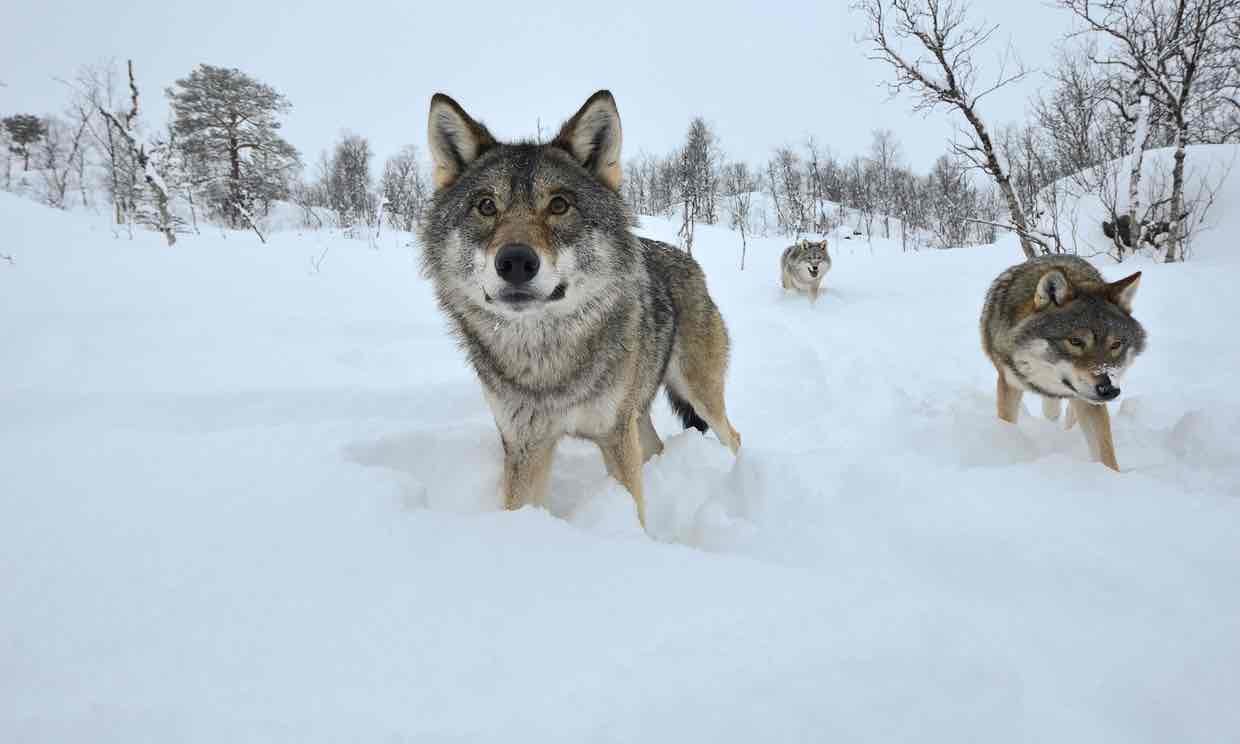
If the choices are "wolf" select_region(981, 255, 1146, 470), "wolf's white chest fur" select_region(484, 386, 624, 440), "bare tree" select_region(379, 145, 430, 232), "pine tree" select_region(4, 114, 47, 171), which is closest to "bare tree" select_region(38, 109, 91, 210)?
"pine tree" select_region(4, 114, 47, 171)

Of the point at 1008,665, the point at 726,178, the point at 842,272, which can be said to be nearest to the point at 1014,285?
the point at 1008,665

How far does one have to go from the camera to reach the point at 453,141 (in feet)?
8.75

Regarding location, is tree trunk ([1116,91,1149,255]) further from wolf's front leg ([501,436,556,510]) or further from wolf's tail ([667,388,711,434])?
wolf's front leg ([501,436,556,510])

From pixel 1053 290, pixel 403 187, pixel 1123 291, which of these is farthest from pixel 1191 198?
pixel 403 187

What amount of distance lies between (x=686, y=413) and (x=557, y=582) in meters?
2.57

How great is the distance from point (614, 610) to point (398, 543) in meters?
0.66

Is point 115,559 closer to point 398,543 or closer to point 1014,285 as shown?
point 398,543

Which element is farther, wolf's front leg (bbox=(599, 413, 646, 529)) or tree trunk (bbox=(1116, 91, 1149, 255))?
tree trunk (bbox=(1116, 91, 1149, 255))

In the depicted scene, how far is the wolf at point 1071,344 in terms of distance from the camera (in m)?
3.19

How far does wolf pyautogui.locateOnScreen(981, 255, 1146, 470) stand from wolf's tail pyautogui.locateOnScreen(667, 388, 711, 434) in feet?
7.19

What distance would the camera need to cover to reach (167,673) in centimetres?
98

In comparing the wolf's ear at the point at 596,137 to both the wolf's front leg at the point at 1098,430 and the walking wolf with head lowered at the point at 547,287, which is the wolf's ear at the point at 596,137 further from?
the wolf's front leg at the point at 1098,430

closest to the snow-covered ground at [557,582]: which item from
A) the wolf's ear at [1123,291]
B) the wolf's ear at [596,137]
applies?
the wolf's ear at [1123,291]

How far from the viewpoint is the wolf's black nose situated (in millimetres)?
1981
